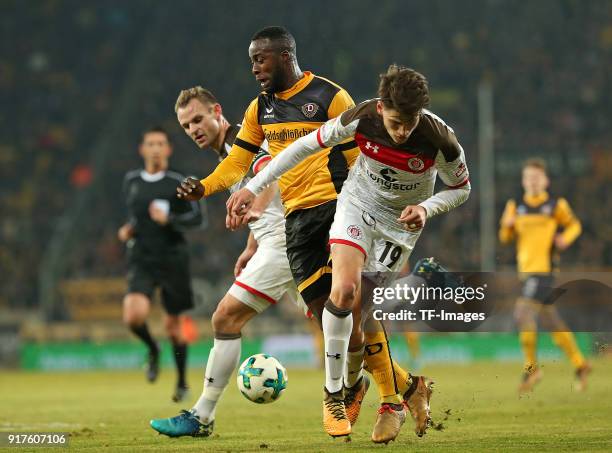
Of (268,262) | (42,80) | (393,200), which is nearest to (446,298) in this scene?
(393,200)

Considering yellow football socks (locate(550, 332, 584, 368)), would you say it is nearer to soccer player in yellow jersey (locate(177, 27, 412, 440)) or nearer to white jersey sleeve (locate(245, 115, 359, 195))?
soccer player in yellow jersey (locate(177, 27, 412, 440))

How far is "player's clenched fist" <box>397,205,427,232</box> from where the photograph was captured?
5673 mm

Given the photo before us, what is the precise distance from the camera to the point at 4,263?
20922 millimetres

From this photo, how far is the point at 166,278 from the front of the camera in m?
11.4

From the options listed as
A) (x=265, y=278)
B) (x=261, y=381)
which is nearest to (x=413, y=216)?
(x=265, y=278)

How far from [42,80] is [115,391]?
1500 cm

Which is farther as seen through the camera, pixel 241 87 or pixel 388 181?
pixel 241 87

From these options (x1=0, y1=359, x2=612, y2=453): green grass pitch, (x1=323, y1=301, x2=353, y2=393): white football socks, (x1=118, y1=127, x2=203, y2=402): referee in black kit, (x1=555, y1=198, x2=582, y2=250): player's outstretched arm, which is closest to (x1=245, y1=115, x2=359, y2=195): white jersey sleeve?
(x1=323, y1=301, x2=353, y2=393): white football socks

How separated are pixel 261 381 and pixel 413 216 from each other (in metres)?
1.56

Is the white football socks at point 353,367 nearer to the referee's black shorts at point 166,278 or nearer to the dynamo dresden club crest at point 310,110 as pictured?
the dynamo dresden club crest at point 310,110

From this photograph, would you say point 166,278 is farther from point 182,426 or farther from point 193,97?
point 182,426

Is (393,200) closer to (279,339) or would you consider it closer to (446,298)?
(446,298)

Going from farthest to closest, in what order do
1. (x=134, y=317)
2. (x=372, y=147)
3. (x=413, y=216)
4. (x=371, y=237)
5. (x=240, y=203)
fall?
(x=134, y=317) < (x=371, y=237) < (x=372, y=147) < (x=240, y=203) < (x=413, y=216)

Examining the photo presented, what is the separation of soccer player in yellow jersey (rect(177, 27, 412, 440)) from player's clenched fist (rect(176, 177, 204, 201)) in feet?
1.00
